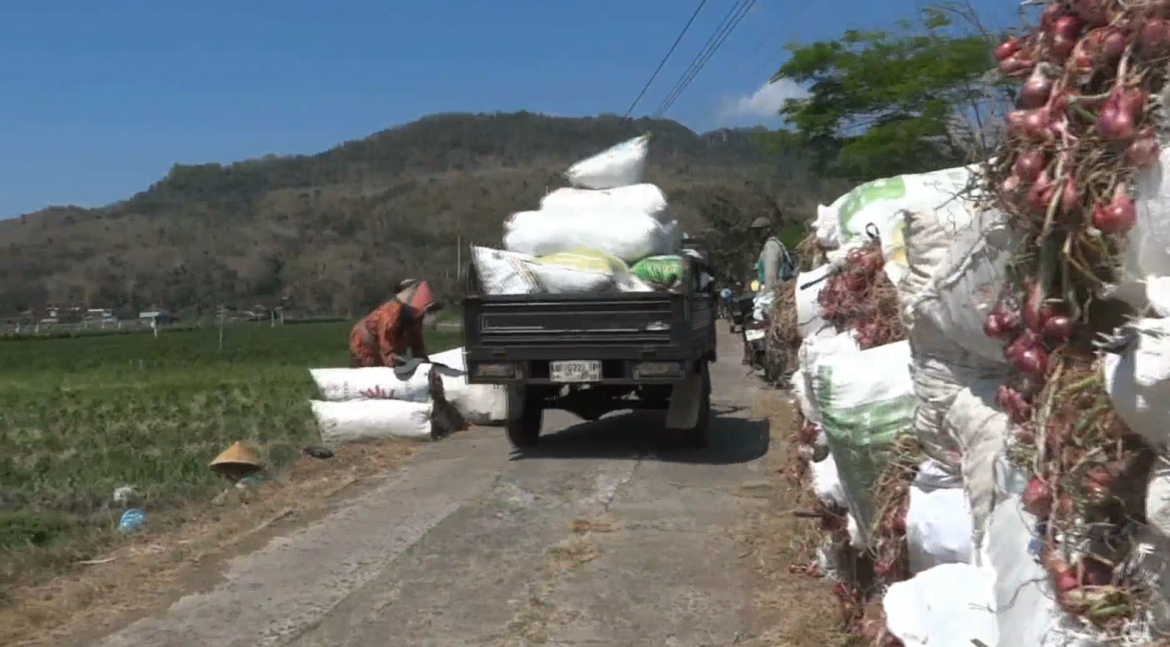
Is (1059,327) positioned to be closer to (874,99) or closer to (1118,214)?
(1118,214)

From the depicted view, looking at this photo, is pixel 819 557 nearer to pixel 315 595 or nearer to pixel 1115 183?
pixel 315 595

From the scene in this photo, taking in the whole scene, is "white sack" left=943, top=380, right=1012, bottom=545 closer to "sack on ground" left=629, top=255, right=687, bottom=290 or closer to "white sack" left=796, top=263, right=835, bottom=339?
"white sack" left=796, top=263, right=835, bottom=339

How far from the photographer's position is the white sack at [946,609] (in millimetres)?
3486

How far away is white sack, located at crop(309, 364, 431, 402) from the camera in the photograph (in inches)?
465

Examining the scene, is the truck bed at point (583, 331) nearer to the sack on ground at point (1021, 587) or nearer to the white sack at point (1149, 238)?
the sack on ground at point (1021, 587)

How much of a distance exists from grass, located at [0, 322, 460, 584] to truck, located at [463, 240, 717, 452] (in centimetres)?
262

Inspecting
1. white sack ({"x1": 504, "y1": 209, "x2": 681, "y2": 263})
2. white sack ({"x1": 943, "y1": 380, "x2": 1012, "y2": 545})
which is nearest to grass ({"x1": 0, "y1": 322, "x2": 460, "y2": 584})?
white sack ({"x1": 504, "y1": 209, "x2": 681, "y2": 263})

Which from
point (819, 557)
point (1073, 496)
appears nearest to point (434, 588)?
point (819, 557)

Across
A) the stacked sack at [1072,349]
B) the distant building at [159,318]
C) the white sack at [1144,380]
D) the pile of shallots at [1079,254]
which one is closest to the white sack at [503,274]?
the stacked sack at [1072,349]

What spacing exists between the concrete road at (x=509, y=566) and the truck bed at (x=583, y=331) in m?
0.83

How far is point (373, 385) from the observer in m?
11.8

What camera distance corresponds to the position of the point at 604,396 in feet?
38.6

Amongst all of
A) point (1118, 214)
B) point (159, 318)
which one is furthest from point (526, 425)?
point (159, 318)

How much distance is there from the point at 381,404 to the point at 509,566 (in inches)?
199
